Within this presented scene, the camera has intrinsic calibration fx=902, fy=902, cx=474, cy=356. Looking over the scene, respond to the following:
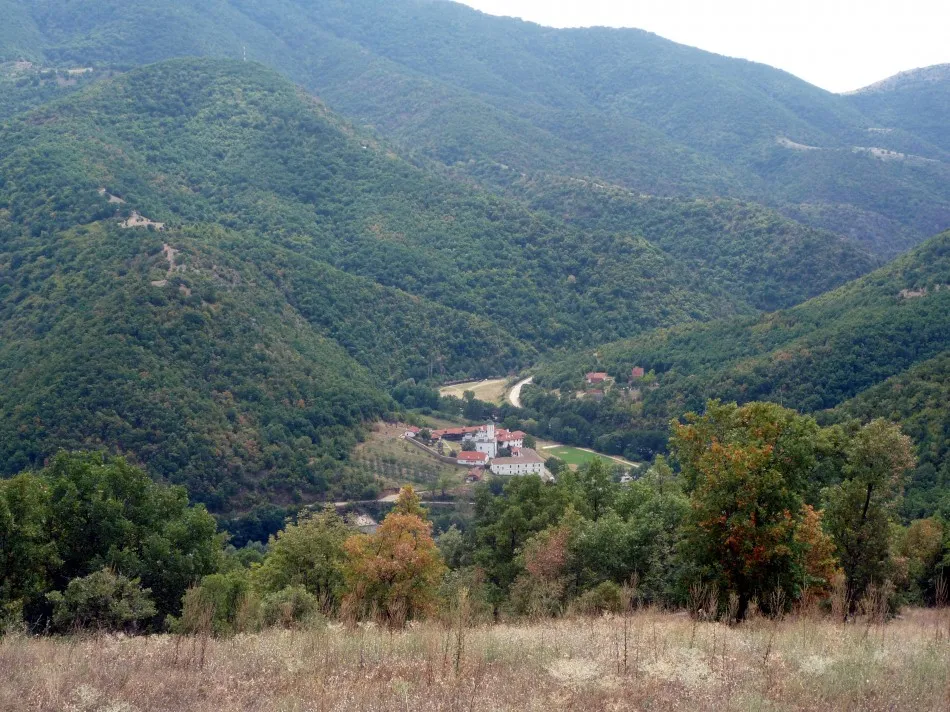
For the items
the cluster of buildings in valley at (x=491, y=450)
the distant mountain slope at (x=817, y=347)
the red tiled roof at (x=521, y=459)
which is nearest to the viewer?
the cluster of buildings in valley at (x=491, y=450)

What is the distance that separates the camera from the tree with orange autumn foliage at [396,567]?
764 inches

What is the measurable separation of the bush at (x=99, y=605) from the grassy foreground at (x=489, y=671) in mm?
5096

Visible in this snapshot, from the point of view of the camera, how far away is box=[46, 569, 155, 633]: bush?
1574 cm

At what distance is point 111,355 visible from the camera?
58500 millimetres

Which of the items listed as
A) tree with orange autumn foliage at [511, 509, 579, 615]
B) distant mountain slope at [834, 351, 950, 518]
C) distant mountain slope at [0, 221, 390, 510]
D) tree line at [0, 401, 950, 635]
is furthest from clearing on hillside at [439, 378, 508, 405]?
tree with orange autumn foliage at [511, 509, 579, 615]

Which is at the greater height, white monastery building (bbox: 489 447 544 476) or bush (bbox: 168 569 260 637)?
bush (bbox: 168 569 260 637)

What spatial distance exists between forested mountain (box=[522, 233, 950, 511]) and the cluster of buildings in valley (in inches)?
301

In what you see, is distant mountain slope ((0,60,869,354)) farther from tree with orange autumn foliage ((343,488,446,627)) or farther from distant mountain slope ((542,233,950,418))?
tree with orange autumn foliage ((343,488,446,627))

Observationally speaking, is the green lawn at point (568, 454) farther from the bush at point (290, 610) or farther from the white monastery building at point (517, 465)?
the bush at point (290, 610)

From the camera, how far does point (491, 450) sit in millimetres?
68188

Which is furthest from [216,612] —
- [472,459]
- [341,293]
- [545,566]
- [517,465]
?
[341,293]

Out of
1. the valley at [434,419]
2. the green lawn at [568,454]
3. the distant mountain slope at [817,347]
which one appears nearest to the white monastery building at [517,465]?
the valley at [434,419]

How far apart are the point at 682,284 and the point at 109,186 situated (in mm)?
72709

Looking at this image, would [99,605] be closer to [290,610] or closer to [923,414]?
[290,610]
